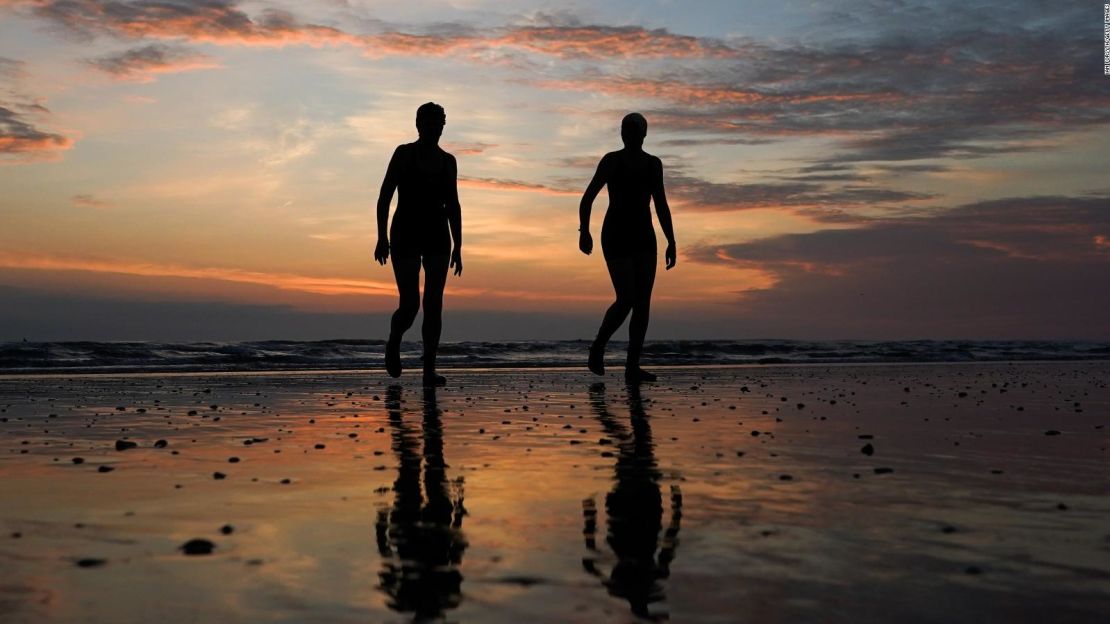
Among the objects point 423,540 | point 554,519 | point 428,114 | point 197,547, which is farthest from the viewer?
point 428,114

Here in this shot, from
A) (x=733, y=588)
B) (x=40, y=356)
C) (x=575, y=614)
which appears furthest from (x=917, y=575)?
(x=40, y=356)

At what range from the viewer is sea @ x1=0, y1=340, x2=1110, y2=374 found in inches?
876

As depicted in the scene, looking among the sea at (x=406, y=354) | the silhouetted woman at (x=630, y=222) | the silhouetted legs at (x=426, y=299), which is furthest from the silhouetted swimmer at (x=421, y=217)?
the sea at (x=406, y=354)

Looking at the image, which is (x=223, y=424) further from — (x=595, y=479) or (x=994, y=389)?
(x=994, y=389)

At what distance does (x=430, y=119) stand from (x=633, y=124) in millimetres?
2402

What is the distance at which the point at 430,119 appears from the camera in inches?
491

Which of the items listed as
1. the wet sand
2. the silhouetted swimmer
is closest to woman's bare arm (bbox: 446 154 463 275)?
the silhouetted swimmer

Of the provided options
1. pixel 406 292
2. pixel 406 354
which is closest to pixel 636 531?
pixel 406 292

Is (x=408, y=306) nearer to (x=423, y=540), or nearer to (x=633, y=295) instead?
(x=633, y=295)

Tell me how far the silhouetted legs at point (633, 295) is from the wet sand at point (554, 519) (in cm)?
503

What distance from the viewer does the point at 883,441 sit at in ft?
21.2

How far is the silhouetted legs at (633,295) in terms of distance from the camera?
42.6 ft

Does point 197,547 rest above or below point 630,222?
below

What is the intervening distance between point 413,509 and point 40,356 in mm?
21893
